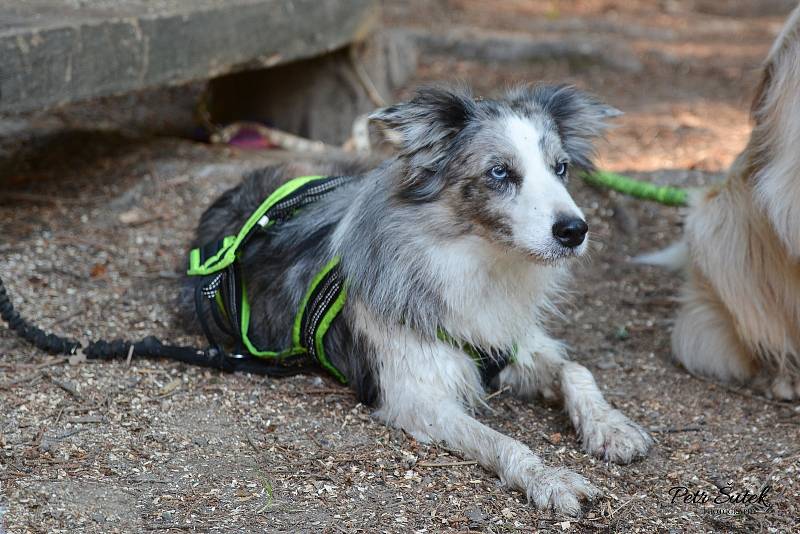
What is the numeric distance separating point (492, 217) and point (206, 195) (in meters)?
2.44

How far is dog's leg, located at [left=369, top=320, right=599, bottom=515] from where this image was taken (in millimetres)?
3293

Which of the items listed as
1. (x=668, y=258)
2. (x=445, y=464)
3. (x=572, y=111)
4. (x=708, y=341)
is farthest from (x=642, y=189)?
(x=445, y=464)

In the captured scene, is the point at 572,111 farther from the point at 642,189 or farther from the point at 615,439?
the point at 642,189

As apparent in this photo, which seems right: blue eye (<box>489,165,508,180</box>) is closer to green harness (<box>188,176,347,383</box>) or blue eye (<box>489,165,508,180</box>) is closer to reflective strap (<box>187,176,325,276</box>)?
green harness (<box>188,176,347,383</box>)

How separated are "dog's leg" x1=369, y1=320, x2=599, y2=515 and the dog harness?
9cm

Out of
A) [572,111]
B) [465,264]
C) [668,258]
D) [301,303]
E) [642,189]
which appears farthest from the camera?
[642,189]

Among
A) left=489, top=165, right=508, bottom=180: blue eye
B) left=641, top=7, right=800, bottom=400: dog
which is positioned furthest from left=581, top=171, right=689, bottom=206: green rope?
left=489, top=165, right=508, bottom=180: blue eye

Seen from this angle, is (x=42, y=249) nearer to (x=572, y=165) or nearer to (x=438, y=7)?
(x=572, y=165)

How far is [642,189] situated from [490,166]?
2.28 meters

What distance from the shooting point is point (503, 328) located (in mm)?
3643

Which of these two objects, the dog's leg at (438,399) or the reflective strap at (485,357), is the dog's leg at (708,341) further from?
the dog's leg at (438,399)

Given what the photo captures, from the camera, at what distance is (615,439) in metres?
3.44

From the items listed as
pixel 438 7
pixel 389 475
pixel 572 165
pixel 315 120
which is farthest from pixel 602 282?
pixel 438 7

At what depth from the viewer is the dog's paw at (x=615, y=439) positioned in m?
3.41
